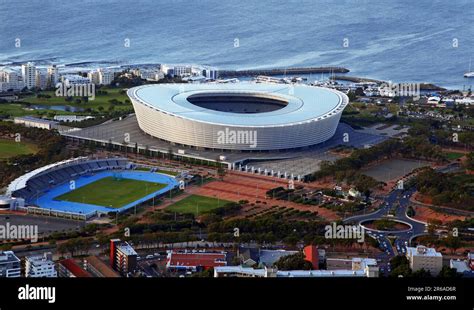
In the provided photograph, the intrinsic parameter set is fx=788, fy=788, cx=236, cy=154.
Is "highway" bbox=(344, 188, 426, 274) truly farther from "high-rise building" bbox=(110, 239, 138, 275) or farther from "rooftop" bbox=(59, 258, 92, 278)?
"rooftop" bbox=(59, 258, 92, 278)

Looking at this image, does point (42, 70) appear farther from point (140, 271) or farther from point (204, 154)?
→ point (140, 271)

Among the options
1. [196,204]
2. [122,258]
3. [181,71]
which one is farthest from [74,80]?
[122,258]

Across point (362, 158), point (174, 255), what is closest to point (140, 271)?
point (174, 255)

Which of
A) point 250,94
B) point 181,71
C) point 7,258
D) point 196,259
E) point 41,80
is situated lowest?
point 196,259

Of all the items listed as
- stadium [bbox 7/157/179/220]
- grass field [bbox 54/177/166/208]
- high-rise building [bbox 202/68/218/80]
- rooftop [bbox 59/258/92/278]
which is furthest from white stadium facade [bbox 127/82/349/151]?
rooftop [bbox 59/258/92/278]

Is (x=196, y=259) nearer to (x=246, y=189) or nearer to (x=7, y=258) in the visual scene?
(x=7, y=258)

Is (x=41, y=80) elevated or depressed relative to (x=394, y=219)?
elevated

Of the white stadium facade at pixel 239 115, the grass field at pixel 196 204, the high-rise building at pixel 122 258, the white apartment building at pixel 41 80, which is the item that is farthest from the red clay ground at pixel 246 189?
the white apartment building at pixel 41 80
